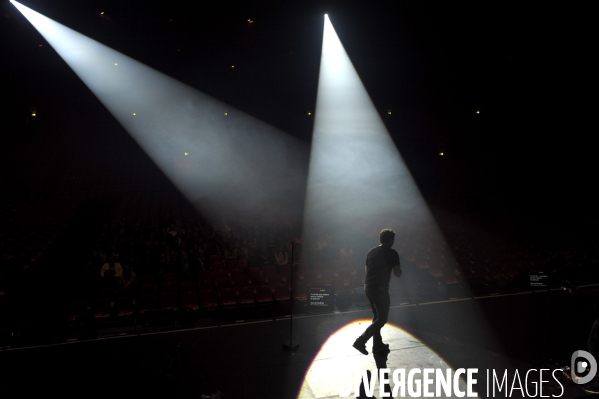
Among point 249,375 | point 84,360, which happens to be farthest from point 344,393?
point 84,360

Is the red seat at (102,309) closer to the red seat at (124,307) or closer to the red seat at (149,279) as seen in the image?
the red seat at (124,307)

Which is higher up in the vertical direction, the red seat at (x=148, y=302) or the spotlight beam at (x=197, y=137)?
the spotlight beam at (x=197, y=137)

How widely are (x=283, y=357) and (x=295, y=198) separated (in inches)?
383

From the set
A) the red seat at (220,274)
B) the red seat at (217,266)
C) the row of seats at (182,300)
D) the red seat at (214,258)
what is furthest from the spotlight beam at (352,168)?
the row of seats at (182,300)

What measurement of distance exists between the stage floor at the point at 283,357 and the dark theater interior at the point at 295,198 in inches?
1.6

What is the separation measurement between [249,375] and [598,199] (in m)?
15.2

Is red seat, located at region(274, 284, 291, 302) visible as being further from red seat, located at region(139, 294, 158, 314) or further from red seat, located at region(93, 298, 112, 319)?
red seat, located at region(93, 298, 112, 319)

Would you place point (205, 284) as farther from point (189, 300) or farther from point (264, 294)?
point (264, 294)

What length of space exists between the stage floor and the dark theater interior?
0.04 metres

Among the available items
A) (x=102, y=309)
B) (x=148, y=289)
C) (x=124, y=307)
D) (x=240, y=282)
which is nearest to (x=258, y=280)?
(x=240, y=282)

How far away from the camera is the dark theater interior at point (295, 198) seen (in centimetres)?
490

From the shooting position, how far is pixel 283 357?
197 inches

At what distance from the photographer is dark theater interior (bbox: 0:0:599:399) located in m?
4.90

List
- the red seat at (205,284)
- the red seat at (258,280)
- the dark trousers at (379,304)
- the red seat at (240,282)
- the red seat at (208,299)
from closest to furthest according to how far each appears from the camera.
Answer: the dark trousers at (379,304) < the red seat at (208,299) < the red seat at (205,284) < the red seat at (240,282) < the red seat at (258,280)
